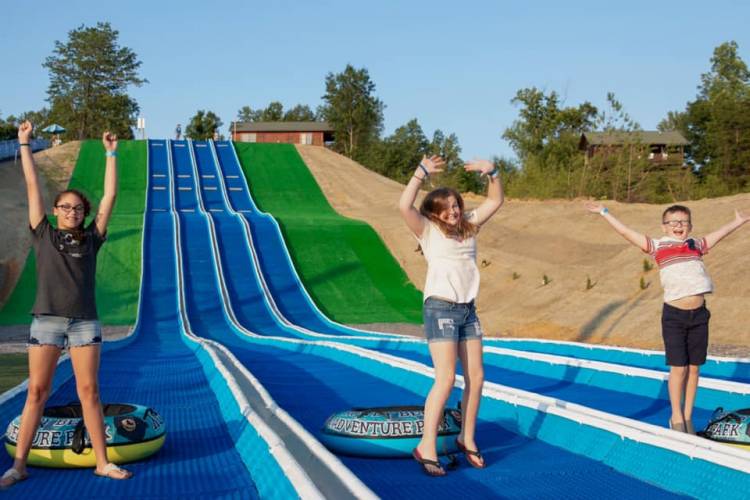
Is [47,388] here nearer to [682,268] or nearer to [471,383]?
A: [471,383]

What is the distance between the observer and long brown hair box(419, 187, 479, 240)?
17.2 feet

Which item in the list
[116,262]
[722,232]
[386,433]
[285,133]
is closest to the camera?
[386,433]

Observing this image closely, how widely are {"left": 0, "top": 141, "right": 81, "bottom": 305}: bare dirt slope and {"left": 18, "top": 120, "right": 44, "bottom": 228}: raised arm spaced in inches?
823

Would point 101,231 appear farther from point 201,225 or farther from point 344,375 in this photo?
point 201,225

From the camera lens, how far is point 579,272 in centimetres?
2362

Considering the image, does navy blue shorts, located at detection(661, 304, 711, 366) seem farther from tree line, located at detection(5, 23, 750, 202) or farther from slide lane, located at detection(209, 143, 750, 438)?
tree line, located at detection(5, 23, 750, 202)

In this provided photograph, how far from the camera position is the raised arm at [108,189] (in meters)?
5.15

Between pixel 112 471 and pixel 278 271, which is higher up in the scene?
pixel 278 271

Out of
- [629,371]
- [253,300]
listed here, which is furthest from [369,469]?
[253,300]

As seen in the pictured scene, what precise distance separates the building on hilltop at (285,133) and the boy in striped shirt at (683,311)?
253 feet

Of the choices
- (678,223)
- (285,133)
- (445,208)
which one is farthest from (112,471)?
(285,133)

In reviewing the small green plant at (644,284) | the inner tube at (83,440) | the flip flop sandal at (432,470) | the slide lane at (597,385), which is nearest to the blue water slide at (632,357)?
the slide lane at (597,385)

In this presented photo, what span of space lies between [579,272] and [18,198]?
21.0 metres

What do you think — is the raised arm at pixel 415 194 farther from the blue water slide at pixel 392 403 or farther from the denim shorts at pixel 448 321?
the blue water slide at pixel 392 403
